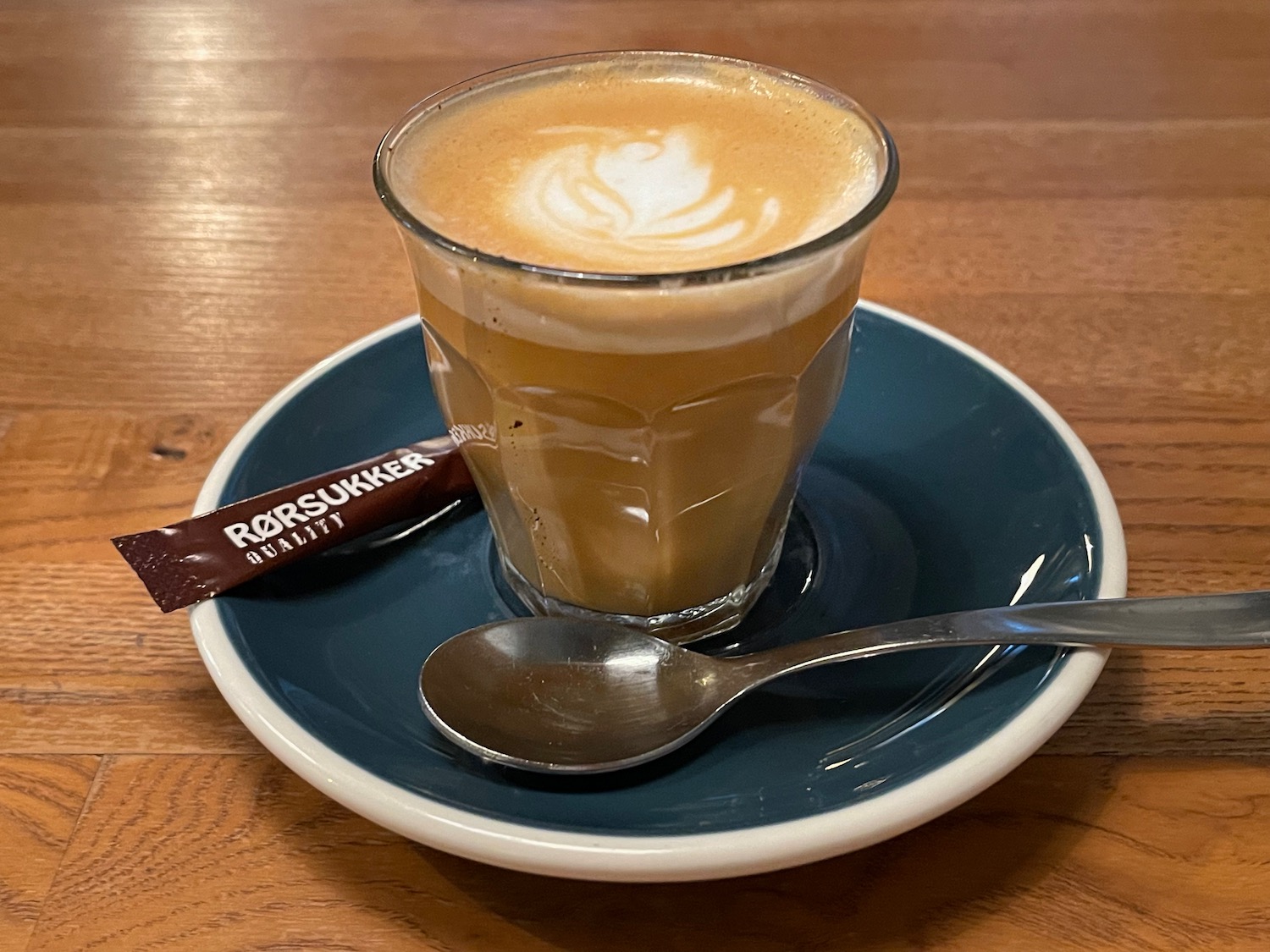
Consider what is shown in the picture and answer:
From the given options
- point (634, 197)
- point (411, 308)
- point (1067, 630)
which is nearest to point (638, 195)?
point (634, 197)

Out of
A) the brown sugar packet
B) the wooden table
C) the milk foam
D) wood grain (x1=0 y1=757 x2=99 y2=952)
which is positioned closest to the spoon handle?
the wooden table

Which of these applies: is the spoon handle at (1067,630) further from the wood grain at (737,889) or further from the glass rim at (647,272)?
the glass rim at (647,272)

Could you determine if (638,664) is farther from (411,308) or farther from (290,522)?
(411,308)

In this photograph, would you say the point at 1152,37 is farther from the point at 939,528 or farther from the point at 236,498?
the point at 236,498

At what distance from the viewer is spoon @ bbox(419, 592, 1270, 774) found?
2.30 feet

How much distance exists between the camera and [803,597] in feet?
2.96

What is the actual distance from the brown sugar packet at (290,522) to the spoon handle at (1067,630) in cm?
35

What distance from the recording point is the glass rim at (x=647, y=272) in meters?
0.65

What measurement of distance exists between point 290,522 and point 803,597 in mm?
417

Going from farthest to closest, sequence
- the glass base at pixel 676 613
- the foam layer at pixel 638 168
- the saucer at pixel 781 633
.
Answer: the glass base at pixel 676 613, the foam layer at pixel 638 168, the saucer at pixel 781 633

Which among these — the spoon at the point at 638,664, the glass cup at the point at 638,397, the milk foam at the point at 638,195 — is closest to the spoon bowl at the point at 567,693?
the spoon at the point at 638,664

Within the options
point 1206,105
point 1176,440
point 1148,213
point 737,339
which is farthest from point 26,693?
point 1206,105

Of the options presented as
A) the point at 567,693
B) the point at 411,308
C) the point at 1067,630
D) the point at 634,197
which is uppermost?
the point at 634,197

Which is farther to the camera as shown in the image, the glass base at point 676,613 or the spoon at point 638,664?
the glass base at point 676,613
